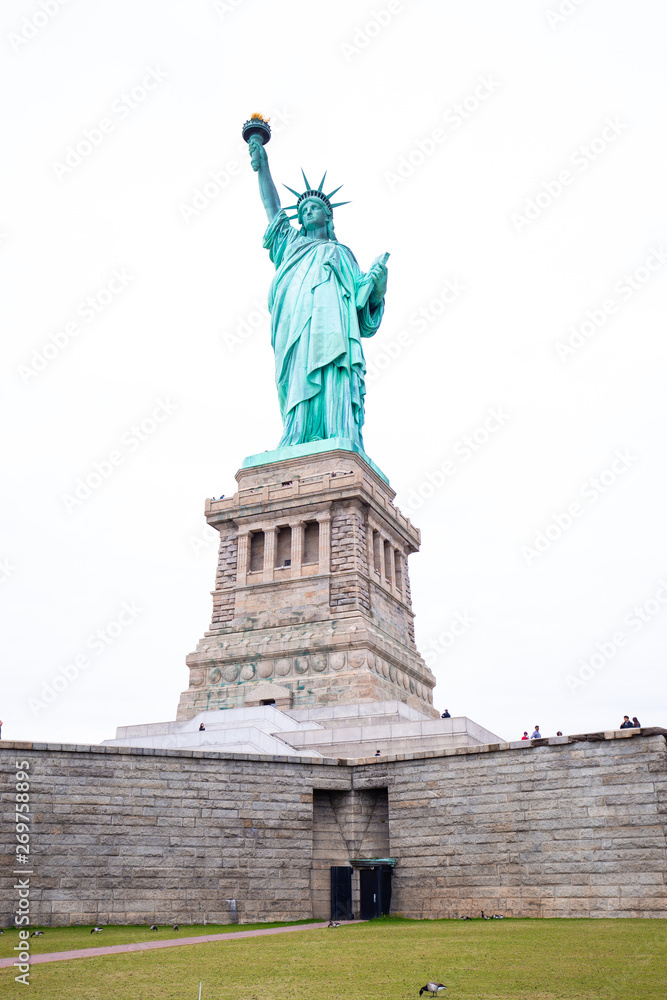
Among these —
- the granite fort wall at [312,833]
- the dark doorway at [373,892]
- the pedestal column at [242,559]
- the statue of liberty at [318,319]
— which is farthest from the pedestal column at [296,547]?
the dark doorway at [373,892]

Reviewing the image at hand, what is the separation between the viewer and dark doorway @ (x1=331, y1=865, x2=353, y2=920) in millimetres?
15961

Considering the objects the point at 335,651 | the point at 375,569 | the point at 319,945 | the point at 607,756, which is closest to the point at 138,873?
the point at 319,945

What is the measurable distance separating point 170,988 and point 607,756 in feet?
32.5

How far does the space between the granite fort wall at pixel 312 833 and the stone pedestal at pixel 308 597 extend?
10.7 m

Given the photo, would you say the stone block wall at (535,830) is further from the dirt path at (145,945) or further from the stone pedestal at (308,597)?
the stone pedestal at (308,597)

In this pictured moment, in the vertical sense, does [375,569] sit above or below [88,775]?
above

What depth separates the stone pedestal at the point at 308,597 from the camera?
2953cm

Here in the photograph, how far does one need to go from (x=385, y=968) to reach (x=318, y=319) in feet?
Result: 102

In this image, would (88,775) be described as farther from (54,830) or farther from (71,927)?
(71,927)

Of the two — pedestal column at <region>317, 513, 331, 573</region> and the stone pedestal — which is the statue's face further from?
pedestal column at <region>317, 513, 331, 573</region>

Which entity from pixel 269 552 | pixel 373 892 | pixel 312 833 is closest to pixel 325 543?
pixel 269 552

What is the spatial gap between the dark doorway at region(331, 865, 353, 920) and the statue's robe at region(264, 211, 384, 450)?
71.6 ft

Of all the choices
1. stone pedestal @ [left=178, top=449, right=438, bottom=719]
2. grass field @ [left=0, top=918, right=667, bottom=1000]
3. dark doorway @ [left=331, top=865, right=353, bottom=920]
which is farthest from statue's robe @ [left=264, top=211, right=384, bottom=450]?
grass field @ [left=0, top=918, right=667, bottom=1000]

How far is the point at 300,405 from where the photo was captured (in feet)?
121
